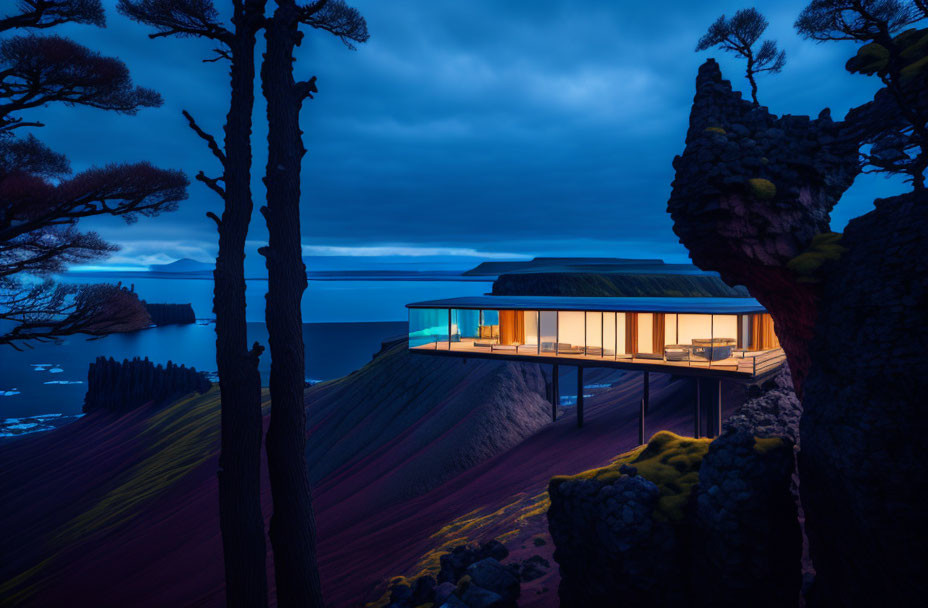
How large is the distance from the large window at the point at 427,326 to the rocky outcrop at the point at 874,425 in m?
17.9

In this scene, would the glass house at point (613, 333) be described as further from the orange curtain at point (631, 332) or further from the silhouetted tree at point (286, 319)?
the silhouetted tree at point (286, 319)

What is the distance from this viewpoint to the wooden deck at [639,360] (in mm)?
16938

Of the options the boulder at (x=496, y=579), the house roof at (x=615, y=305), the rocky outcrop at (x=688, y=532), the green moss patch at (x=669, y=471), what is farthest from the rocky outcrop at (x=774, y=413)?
the house roof at (x=615, y=305)

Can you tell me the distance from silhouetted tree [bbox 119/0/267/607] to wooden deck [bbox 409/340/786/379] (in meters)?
14.6

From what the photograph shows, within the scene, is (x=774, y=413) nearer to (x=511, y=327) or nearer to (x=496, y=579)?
(x=496, y=579)

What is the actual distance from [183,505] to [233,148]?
73.5 ft

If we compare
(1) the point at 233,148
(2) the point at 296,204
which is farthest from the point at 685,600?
(1) the point at 233,148

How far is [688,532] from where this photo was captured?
25.2 feet

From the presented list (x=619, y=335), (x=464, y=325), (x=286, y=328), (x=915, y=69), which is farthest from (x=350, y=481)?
(x=915, y=69)

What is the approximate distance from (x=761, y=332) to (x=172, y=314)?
5802 inches

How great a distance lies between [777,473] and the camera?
714 cm

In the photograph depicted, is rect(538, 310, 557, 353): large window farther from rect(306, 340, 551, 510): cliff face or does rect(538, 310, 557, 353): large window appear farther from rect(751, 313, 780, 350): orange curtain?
rect(751, 313, 780, 350): orange curtain

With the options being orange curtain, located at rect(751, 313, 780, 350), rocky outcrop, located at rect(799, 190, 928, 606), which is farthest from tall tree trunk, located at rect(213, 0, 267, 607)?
orange curtain, located at rect(751, 313, 780, 350)

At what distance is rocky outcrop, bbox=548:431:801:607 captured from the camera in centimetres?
691
